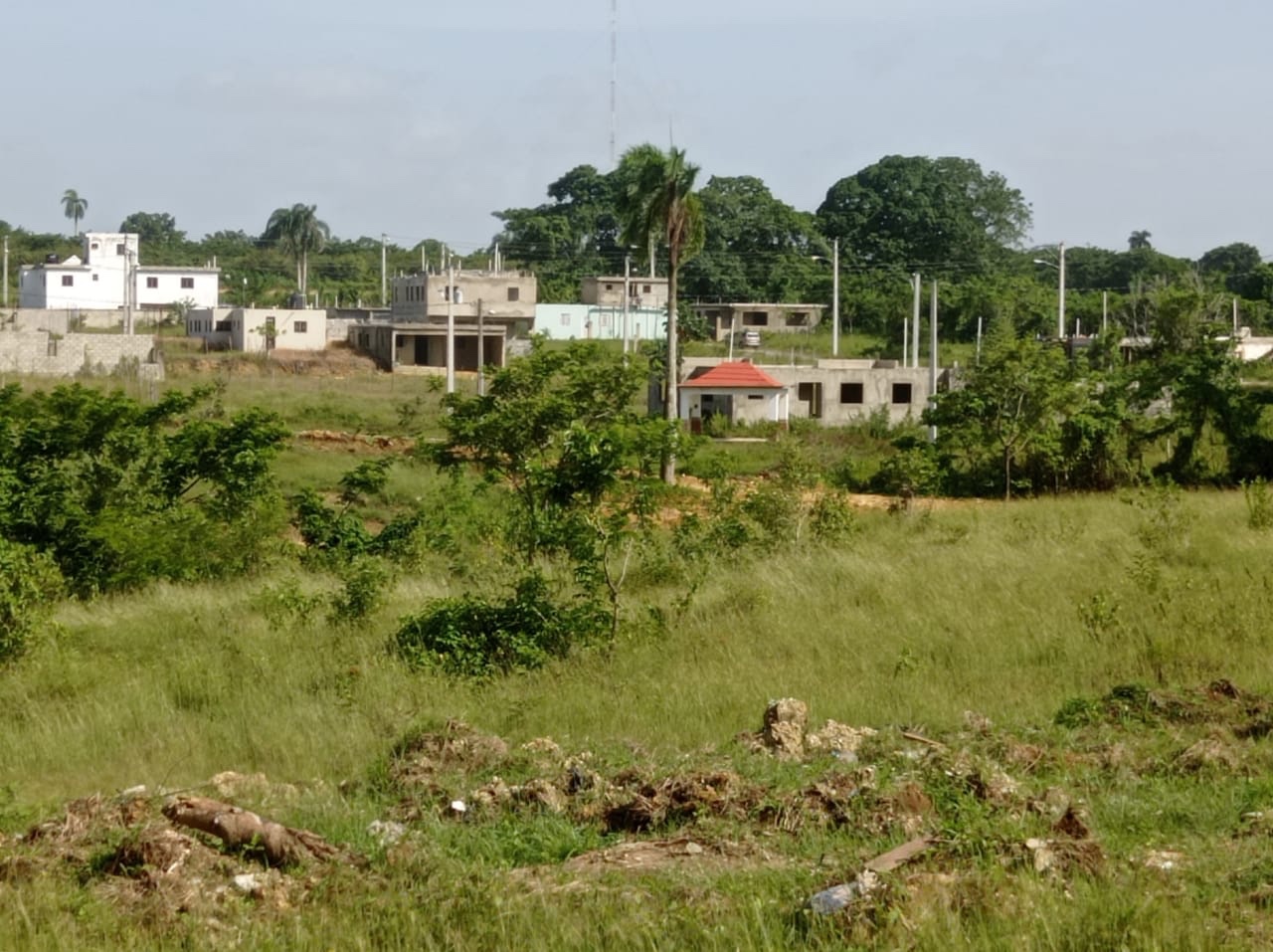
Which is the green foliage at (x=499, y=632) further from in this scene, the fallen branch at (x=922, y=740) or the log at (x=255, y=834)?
the log at (x=255, y=834)

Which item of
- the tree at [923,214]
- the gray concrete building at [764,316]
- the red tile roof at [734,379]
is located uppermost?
the tree at [923,214]

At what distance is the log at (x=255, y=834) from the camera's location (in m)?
6.74

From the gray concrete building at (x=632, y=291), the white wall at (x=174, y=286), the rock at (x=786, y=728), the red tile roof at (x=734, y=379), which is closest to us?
the rock at (x=786, y=728)

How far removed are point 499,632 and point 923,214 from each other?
82037 millimetres

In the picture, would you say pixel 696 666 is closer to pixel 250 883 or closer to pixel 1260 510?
pixel 250 883

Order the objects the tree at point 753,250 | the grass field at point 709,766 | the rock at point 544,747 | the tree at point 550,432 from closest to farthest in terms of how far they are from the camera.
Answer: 1. the grass field at point 709,766
2. the rock at point 544,747
3. the tree at point 550,432
4. the tree at point 753,250

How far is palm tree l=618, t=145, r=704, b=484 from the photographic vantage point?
32250mm

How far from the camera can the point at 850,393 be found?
45.9m

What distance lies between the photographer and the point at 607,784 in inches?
303

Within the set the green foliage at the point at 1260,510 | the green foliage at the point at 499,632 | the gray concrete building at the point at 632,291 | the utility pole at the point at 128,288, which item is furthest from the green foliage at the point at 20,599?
the gray concrete building at the point at 632,291

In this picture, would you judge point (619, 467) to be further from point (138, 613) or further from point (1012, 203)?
point (1012, 203)

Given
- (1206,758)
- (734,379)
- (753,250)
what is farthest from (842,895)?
(753,250)

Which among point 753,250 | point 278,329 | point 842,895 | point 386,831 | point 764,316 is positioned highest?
point 753,250

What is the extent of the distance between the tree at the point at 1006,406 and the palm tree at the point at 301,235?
195ft
